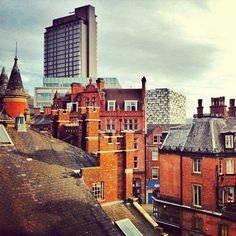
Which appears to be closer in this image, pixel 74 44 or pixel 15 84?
pixel 15 84

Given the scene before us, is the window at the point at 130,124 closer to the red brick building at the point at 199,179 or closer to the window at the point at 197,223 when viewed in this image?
the red brick building at the point at 199,179

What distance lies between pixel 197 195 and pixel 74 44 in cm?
14274

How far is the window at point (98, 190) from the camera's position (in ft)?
62.1

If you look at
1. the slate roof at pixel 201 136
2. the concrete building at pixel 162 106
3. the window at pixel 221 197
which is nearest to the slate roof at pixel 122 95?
the slate roof at pixel 201 136

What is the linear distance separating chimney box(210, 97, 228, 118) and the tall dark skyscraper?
415ft

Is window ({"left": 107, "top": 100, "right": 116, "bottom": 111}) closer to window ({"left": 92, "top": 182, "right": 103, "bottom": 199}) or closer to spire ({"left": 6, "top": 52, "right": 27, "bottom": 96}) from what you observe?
spire ({"left": 6, "top": 52, "right": 27, "bottom": 96})

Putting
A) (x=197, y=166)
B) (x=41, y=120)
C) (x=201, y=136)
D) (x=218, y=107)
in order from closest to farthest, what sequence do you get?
(x=197, y=166) → (x=201, y=136) → (x=218, y=107) → (x=41, y=120)

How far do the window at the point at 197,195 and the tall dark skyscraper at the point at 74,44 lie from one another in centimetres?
13380

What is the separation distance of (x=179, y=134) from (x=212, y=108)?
6.20 m

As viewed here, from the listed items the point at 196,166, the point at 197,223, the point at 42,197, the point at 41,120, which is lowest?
the point at 197,223

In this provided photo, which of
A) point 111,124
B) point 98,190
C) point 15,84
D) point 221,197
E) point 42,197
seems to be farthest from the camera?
point 111,124

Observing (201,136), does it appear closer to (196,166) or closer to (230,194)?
(196,166)

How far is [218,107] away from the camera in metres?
38.4

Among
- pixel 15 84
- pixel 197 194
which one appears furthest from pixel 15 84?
pixel 197 194
